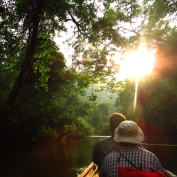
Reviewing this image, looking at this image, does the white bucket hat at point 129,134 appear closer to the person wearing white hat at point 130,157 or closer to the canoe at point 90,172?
the person wearing white hat at point 130,157

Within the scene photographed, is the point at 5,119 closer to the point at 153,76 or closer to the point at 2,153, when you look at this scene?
the point at 2,153

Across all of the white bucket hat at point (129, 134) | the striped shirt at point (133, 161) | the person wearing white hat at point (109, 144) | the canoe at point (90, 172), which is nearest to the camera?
the striped shirt at point (133, 161)

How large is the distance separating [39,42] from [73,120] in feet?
20.4

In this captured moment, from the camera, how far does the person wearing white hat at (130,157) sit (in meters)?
2.17

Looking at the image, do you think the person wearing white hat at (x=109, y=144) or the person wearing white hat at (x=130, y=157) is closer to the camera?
the person wearing white hat at (x=130, y=157)

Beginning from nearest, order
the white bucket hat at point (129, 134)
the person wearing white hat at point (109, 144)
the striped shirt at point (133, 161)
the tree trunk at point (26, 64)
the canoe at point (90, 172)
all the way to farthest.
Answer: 1. the striped shirt at point (133, 161)
2. the white bucket hat at point (129, 134)
3. the person wearing white hat at point (109, 144)
4. the canoe at point (90, 172)
5. the tree trunk at point (26, 64)

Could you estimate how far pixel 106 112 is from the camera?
80.6 meters

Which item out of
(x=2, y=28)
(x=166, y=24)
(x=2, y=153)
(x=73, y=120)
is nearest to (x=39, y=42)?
(x=2, y=28)

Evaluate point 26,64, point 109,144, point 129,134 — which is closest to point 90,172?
point 109,144

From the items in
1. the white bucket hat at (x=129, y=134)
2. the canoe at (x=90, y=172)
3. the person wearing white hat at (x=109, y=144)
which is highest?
the white bucket hat at (x=129, y=134)

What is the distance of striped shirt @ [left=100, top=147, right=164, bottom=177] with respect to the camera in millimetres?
2166

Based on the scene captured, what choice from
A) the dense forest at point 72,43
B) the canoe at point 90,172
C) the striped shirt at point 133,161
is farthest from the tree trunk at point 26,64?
the striped shirt at point 133,161

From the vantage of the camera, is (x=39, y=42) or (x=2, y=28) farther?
(x=39, y=42)

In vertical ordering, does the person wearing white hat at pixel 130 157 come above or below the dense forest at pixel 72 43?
below
